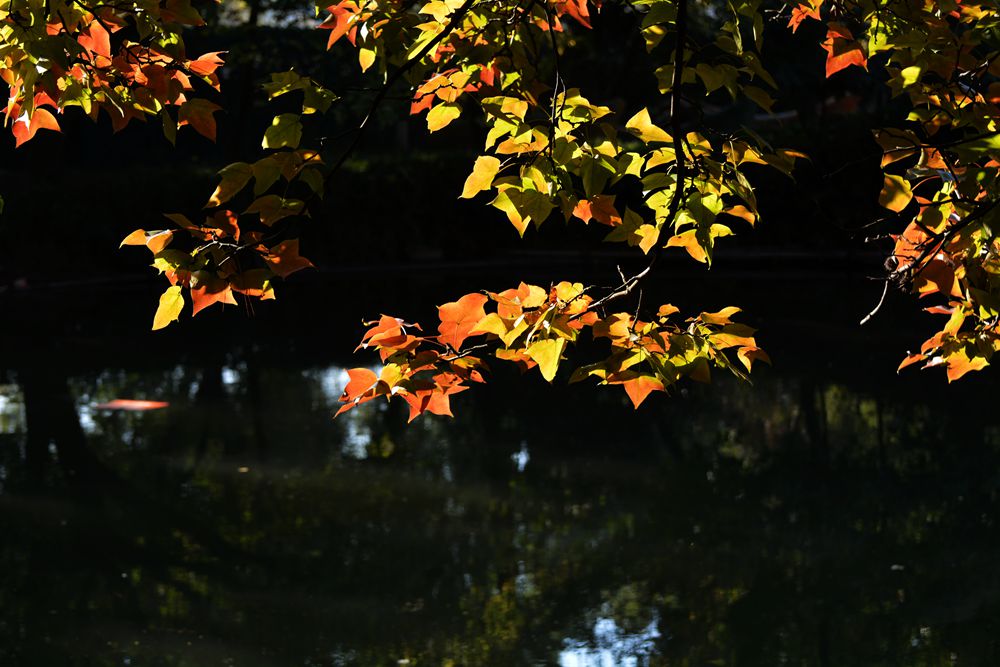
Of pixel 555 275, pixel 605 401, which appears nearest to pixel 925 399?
pixel 605 401

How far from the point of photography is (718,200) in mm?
2666

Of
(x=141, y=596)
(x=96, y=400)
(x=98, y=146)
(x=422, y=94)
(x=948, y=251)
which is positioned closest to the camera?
(x=948, y=251)

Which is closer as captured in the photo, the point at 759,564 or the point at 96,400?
the point at 759,564

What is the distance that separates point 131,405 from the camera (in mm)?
9734

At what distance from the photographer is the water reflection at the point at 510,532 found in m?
5.07

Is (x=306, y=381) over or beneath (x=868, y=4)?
over

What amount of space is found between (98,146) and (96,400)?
60.5 feet

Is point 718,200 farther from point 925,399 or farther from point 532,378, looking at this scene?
point 532,378

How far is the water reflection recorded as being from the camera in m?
5.07

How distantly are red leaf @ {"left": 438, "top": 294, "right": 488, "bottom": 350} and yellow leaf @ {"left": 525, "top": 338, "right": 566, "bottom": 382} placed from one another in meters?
0.25

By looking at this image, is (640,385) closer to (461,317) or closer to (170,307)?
(461,317)

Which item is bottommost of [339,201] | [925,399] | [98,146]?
[925,399]

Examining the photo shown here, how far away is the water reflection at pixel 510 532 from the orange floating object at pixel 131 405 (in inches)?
6.9

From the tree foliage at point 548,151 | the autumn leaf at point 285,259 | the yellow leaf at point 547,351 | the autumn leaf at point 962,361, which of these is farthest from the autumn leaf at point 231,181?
the autumn leaf at point 962,361
